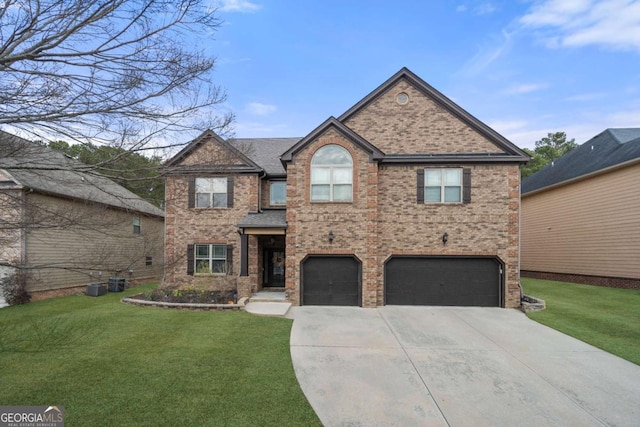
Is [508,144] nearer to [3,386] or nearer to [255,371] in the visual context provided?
[255,371]

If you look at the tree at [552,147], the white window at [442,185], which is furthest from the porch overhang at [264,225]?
the tree at [552,147]

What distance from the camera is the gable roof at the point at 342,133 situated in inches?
450

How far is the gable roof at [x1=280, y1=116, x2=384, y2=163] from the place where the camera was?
11430mm

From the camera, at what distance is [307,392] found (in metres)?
5.20

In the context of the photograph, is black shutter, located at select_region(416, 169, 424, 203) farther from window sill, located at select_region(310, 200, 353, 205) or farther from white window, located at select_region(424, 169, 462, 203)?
window sill, located at select_region(310, 200, 353, 205)

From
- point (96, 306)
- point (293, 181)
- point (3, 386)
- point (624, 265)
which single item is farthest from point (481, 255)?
point (96, 306)

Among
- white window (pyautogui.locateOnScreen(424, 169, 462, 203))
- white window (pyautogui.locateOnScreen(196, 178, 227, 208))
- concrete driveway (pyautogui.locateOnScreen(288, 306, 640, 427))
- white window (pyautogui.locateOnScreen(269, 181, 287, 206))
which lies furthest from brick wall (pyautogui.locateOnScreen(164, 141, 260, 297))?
white window (pyautogui.locateOnScreen(424, 169, 462, 203))

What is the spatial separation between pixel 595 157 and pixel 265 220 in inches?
736

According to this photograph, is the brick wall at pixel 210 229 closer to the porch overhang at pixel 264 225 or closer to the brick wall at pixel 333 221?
the porch overhang at pixel 264 225

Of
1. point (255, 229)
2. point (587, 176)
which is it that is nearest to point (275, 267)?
point (255, 229)

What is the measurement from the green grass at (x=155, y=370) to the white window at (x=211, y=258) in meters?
4.08

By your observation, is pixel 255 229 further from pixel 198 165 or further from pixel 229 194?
pixel 198 165

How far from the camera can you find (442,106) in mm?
12375

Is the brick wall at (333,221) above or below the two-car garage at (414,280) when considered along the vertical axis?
above
